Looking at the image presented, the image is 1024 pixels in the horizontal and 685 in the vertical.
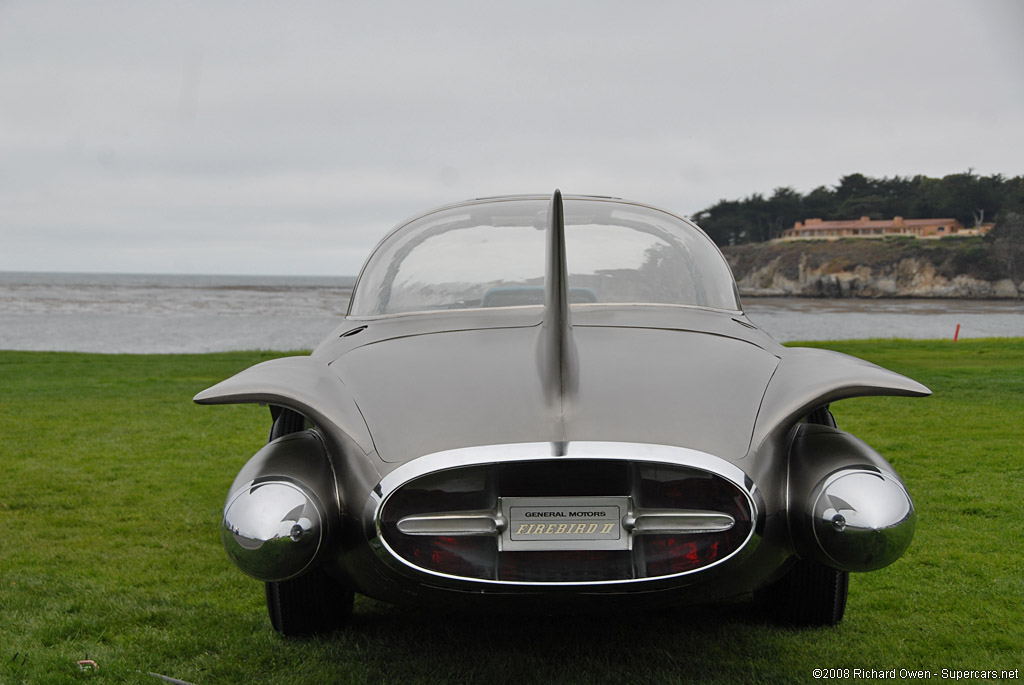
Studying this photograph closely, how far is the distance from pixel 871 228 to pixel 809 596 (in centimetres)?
10524

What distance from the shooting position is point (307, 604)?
282 cm

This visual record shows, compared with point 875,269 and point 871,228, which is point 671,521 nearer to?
point 875,269

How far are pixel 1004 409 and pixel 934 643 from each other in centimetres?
686

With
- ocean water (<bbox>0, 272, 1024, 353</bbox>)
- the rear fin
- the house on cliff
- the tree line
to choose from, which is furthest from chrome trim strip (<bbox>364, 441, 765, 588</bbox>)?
the house on cliff

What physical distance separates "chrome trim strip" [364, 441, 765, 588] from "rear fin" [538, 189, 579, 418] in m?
0.23

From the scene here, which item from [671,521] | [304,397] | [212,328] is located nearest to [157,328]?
[212,328]

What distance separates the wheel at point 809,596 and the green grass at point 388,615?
63 millimetres

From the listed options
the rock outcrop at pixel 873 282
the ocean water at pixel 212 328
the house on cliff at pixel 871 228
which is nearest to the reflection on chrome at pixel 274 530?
the ocean water at pixel 212 328

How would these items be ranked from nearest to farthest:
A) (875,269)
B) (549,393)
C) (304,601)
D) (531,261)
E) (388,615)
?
(549,393) < (304,601) < (388,615) < (531,261) < (875,269)

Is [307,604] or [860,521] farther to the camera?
[307,604]

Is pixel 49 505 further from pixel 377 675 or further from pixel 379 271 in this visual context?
pixel 377 675

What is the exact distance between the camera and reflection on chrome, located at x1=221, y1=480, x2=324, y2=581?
6.86ft

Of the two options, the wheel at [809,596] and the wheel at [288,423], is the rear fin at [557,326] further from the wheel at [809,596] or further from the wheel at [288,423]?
the wheel at [809,596]

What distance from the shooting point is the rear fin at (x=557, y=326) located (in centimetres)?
224
